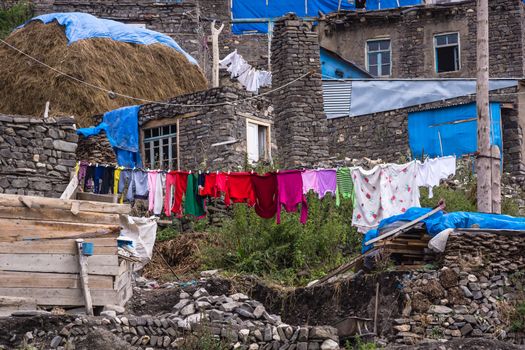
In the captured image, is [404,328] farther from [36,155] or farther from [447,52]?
[447,52]

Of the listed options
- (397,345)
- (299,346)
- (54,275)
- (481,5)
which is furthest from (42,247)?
(481,5)

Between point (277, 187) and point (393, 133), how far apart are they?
8.10 meters

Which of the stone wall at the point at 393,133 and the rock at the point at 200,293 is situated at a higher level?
the stone wall at the point at 393,133

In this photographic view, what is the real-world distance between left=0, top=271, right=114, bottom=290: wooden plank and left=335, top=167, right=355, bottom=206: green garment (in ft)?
19.3

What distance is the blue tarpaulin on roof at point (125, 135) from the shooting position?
2467cm

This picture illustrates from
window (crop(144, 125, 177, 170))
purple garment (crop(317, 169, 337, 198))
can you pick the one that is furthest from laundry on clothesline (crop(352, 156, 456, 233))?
window (crop(144, 125, 177, 170))

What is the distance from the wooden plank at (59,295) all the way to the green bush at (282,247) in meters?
4.15

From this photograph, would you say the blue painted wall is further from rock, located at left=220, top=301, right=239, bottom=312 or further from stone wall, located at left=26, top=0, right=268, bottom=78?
rock, located at left=220, top=301, right=239, bottom=312

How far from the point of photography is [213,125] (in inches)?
939

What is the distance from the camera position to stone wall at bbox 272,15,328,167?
25.0 meters

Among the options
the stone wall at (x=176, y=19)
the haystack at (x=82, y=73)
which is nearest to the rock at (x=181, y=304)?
the haystack at (x=82, y=73)

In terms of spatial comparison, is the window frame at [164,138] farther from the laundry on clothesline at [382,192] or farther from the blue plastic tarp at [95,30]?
the laundry on clothesline at [382,192]

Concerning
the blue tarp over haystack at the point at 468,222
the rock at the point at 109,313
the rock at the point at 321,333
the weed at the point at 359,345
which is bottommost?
the weed at the point at 359,345

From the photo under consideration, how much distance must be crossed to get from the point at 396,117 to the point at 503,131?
2.57 meters
